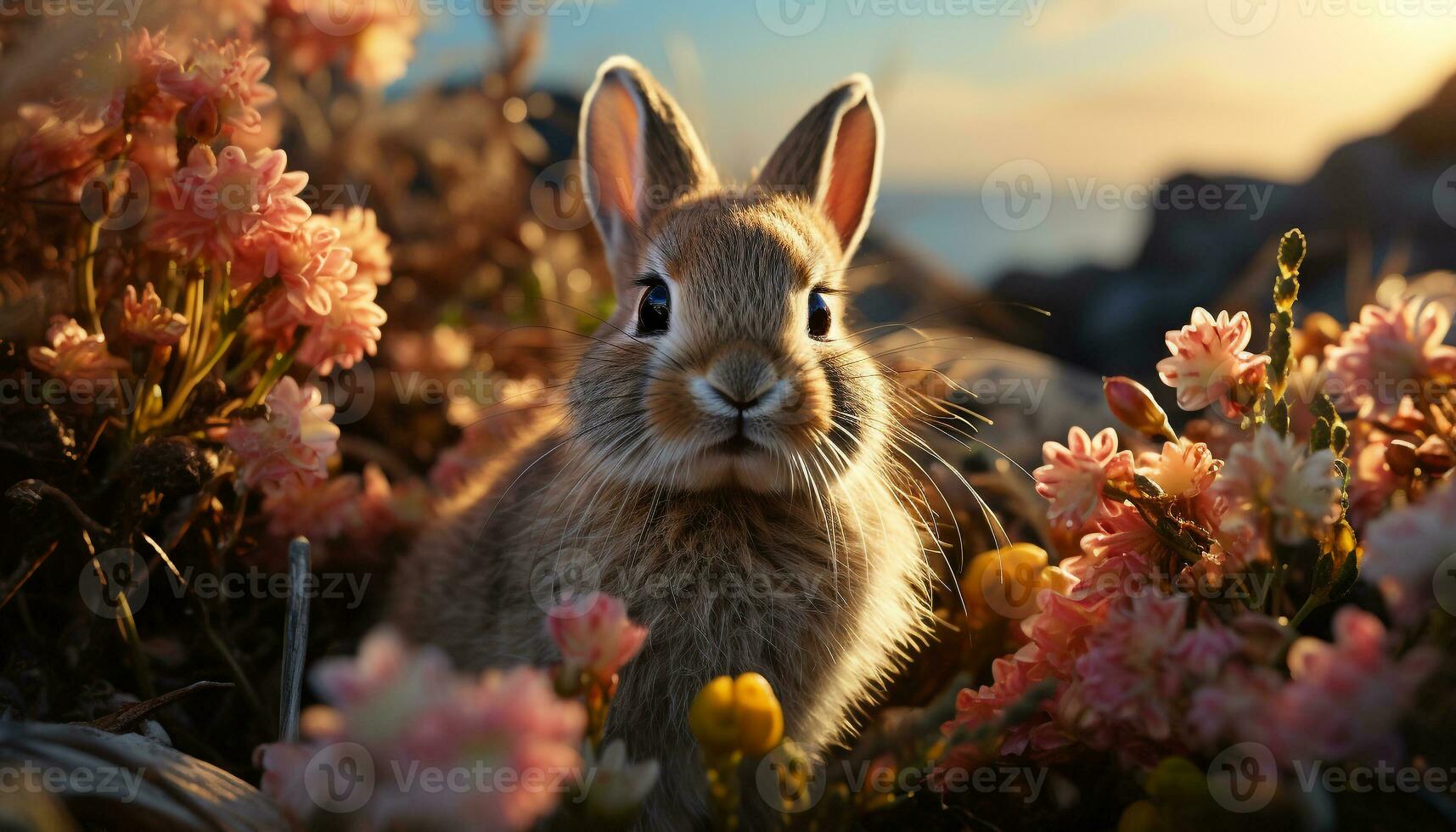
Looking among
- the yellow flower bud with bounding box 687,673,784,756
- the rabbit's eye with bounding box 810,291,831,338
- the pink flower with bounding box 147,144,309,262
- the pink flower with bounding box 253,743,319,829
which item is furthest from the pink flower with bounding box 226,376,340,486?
the rabbit's eye with bounding box 810,291,831,338

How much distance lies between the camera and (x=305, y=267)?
7.45ft

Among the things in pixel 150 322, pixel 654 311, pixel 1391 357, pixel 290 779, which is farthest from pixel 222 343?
pixel 1391 357

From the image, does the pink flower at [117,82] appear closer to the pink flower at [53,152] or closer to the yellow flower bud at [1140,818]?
the pink flower at [53,152]

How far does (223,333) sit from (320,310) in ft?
0.79

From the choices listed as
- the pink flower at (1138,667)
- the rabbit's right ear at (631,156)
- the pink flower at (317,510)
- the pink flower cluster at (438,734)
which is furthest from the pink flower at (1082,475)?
the pink flower at (317,510)

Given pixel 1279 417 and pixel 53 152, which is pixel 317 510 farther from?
pixel 1279 417

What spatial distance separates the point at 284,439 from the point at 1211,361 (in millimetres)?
1988

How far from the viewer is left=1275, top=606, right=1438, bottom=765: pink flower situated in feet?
4.08

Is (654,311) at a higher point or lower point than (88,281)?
lower

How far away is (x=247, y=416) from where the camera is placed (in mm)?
2389

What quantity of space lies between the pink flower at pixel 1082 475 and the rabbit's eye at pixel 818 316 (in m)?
1.01

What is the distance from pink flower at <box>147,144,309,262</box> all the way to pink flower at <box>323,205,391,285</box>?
319mm

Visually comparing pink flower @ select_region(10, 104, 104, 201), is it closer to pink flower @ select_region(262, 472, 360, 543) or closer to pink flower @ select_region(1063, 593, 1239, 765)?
pink flower @ select_region(262, 472, 360, 543)

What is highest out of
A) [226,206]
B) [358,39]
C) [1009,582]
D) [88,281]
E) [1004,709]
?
[358,39]
